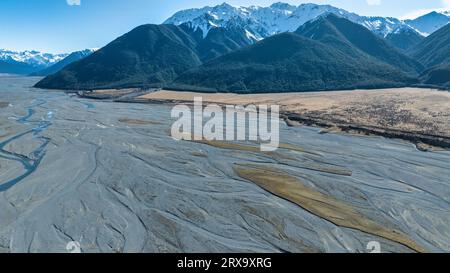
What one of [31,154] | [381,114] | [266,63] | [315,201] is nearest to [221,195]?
[315,201]

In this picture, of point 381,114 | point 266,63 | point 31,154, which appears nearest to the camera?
point 31,154

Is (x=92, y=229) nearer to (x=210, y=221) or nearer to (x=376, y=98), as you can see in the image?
(x=210, y=221)

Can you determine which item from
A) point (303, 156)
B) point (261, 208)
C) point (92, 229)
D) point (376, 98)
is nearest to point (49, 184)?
point (92, 229)

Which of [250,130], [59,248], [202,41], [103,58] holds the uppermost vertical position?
[202,41]

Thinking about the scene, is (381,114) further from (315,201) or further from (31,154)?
(31,154)

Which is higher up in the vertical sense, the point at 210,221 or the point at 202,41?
the point at 202,41

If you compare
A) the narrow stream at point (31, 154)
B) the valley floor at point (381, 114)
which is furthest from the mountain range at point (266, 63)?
the narrow stream at point (31, 154)
